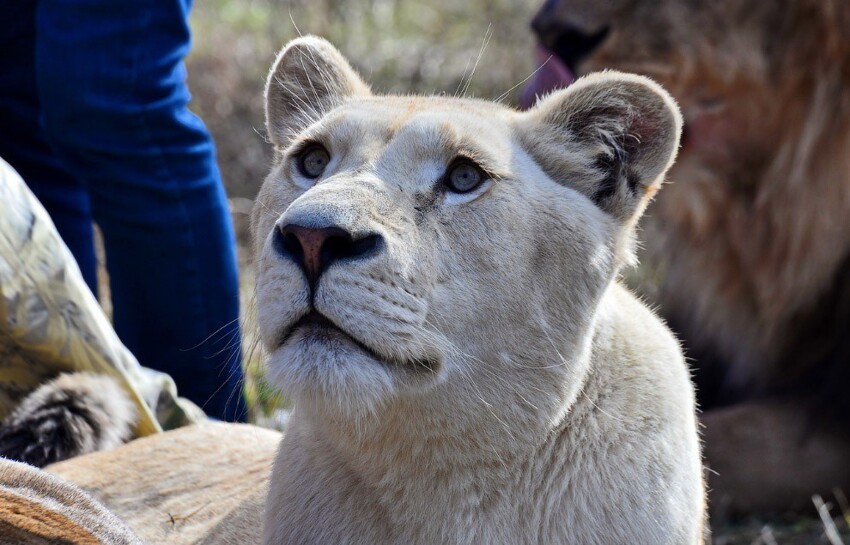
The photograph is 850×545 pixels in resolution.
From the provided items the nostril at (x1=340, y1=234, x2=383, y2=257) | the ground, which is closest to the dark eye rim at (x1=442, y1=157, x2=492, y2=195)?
the nostril at (x1=340, y1=234, x2=383, y2=257)

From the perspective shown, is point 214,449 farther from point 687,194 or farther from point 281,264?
point 687,194

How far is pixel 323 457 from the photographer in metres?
2.54

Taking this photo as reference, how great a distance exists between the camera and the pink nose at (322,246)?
2.14 m

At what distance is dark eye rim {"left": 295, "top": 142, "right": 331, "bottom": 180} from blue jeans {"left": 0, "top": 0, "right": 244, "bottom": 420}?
2.38ft

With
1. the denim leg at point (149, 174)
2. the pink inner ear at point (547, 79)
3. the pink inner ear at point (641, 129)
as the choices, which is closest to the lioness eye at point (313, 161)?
the pink inner ear at point (641, 129)

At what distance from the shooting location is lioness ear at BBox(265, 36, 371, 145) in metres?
2.94

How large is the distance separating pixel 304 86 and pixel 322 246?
3.11 ft

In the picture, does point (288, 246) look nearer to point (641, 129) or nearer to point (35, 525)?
point (35, 525)

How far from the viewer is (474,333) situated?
91.6 inches

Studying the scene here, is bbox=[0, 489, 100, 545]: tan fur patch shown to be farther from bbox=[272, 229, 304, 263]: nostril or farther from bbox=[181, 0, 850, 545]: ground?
bbox=[181, 0, 850, 545]: ground

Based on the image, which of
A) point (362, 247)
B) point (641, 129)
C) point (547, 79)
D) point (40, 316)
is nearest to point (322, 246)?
point (362, 247)

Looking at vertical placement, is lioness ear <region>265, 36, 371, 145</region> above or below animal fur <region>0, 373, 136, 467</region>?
above

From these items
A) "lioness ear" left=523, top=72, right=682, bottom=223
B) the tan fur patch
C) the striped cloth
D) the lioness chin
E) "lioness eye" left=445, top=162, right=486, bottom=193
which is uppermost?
"lioness ear" left=523, top=72, right=682, bottom=223

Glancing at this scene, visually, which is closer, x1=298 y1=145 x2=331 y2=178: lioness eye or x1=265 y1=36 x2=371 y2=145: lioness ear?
x1=298 y1=145 x2=331 y2=178: lioness eye
